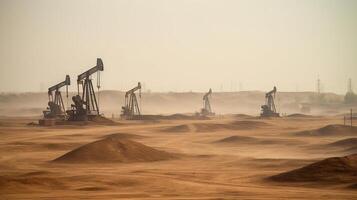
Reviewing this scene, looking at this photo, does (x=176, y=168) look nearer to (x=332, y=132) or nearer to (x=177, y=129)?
(x=332, y=132)

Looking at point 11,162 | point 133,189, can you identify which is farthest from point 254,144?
point 133,189

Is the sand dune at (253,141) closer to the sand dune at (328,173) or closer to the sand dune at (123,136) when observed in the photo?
the sand dune at (123,136)

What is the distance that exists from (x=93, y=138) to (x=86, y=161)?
18584mm

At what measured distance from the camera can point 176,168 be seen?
30.6 meters

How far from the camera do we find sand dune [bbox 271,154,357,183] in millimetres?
23672

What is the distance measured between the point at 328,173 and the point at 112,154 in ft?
49.6

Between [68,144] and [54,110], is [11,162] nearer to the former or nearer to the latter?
[68,144]

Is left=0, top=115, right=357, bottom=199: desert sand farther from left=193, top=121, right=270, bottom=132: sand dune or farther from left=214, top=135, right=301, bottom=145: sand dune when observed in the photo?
left=193, top=121, right=270, bottom=132: sand dune

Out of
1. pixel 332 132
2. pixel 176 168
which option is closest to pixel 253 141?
pixel 332 132

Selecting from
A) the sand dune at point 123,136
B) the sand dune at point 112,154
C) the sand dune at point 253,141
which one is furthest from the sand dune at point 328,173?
the sand dune at point 123,136

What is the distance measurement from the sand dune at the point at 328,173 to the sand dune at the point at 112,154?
12.0 m

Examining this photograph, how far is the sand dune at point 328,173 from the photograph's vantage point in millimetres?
23672

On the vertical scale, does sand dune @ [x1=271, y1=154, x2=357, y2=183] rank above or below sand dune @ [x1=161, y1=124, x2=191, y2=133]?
below

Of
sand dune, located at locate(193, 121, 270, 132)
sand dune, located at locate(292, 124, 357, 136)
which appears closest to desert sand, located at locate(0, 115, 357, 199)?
sand dune, located at locate(292, 124, 357, 136)
